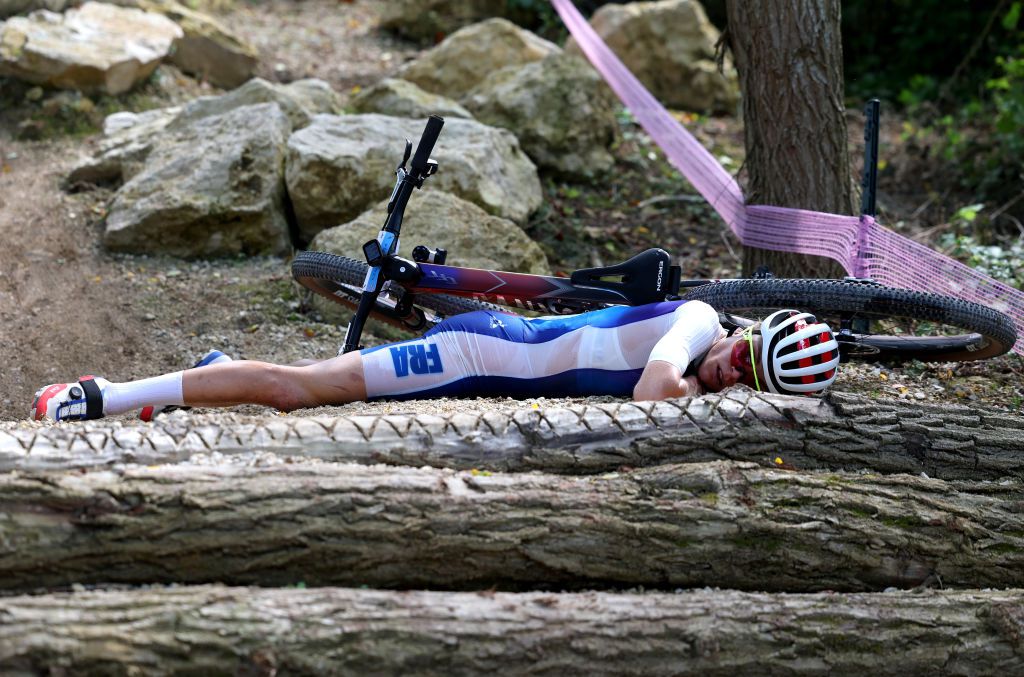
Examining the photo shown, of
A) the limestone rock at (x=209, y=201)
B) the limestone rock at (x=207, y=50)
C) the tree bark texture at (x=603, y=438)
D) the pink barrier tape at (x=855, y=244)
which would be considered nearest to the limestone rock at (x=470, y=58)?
the limestone rock at (x=207, y=50)

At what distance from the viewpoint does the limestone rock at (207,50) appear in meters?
8.40

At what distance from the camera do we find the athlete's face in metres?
3.74

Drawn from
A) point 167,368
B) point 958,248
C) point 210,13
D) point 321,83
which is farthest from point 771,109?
point 210,13

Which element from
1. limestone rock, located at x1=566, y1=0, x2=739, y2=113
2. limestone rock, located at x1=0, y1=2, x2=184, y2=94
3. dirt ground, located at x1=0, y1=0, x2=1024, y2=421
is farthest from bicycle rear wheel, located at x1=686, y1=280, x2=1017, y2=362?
limestone rock, located at x1=566, y1=0, x2=739, y2=113

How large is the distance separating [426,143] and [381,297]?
0.83 meters

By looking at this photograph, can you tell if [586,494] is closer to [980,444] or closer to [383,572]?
[383,572]

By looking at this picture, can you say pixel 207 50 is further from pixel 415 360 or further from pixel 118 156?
pixel 415 360

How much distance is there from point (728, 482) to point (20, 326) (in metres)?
3.66

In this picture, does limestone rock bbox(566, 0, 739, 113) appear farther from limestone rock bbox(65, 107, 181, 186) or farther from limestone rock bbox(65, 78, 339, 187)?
limestone rock bbox(65, 107, 181, 186)

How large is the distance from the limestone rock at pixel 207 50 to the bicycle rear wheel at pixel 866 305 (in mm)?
5508

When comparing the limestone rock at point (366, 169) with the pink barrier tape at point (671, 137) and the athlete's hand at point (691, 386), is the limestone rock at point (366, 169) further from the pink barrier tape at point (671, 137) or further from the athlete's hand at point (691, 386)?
the athlete's hand at point (691, 386)

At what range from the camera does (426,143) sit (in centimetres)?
417

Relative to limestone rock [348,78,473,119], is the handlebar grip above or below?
below

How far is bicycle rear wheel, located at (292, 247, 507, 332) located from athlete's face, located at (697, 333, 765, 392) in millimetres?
1153
